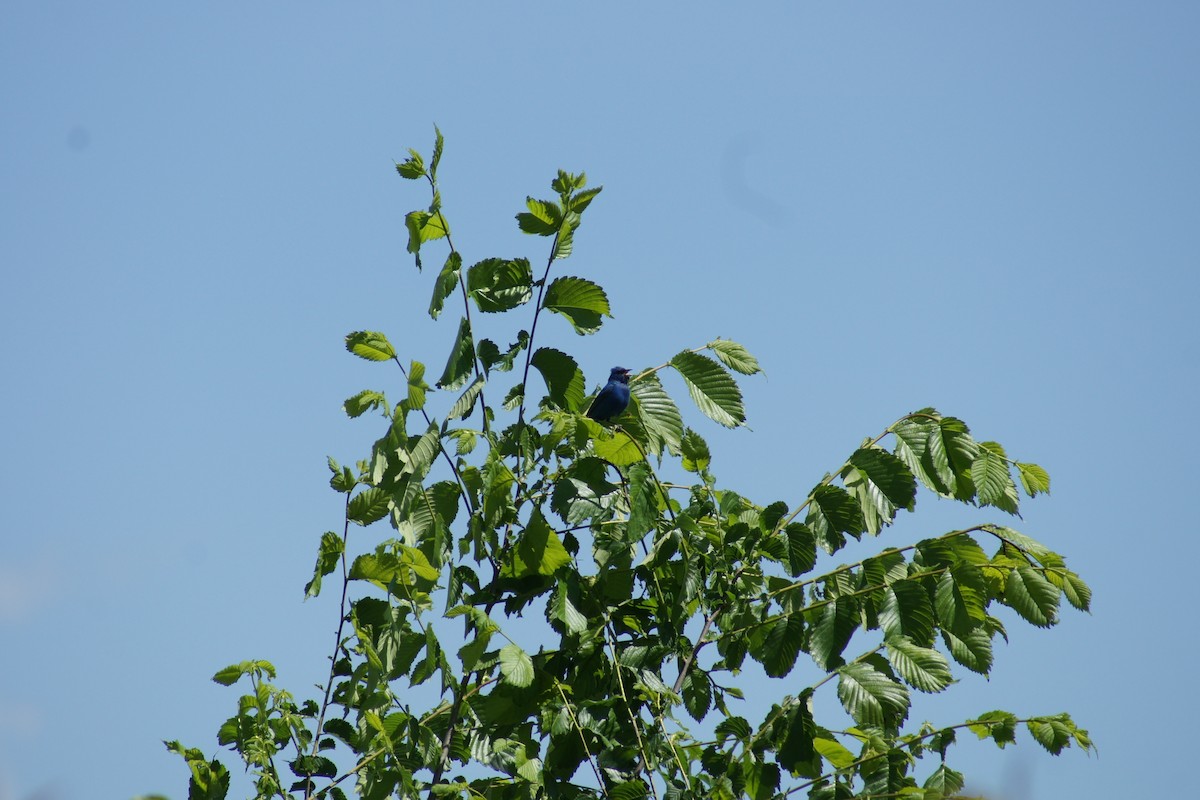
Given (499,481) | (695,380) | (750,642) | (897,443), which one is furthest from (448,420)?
(897,443)

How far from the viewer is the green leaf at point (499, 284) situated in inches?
151

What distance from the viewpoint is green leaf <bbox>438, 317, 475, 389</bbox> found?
3.82m

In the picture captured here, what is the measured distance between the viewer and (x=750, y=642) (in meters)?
3.77

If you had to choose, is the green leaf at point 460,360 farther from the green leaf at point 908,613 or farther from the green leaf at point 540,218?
the green leaf at point 908,613

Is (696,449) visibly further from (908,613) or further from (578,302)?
(908,613)

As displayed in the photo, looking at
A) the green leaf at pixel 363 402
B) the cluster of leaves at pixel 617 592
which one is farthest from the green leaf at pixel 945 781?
the green leaf at pixel 363 402

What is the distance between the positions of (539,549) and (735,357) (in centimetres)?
92

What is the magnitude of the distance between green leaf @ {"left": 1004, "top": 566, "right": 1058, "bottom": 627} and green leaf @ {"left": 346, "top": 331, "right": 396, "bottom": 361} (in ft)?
6.60

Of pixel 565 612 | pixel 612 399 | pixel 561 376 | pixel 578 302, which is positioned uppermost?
pixel 612 399

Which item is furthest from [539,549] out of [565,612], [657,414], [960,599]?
[960,599]

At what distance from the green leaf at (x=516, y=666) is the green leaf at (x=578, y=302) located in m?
1.02

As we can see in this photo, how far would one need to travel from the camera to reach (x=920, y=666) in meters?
3.35

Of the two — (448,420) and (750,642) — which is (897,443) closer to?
(750,642)

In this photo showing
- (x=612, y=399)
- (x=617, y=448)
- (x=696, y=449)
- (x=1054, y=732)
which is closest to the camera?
(x=1054, y=732)
